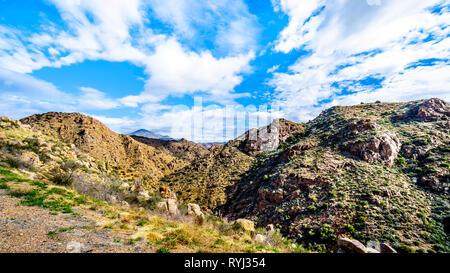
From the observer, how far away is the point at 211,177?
3831 cm

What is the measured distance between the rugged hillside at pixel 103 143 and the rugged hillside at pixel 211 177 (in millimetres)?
7628

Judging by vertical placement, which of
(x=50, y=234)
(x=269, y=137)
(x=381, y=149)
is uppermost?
(x=269, y=137)

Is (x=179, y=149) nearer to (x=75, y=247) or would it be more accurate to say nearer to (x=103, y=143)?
(x=103, y=143)

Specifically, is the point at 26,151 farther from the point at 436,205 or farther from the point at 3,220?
the point at 436,205

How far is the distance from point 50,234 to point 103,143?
151ft

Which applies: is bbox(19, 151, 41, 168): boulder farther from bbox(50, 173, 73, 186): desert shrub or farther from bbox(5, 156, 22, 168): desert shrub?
bbox(50, 173, 73, 186): desert shrub

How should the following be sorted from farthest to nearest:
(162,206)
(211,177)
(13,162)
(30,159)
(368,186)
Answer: (211,177), (368,186), (30,159), (162,206), (13,162)

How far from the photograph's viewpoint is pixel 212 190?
33.4m

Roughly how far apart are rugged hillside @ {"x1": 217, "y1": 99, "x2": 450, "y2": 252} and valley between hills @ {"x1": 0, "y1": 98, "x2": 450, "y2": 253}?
0.35 ft

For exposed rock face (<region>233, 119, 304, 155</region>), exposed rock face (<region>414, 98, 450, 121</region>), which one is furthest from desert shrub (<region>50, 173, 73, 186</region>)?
exposed rock face (<region>414, 98, 450, 121</region>)

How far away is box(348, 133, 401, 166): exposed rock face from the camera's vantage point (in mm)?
21703

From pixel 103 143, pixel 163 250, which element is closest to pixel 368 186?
pixel 163 250

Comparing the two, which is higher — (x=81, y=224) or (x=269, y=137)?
(x=269, y=137)

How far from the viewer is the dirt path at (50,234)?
5.77 meters
